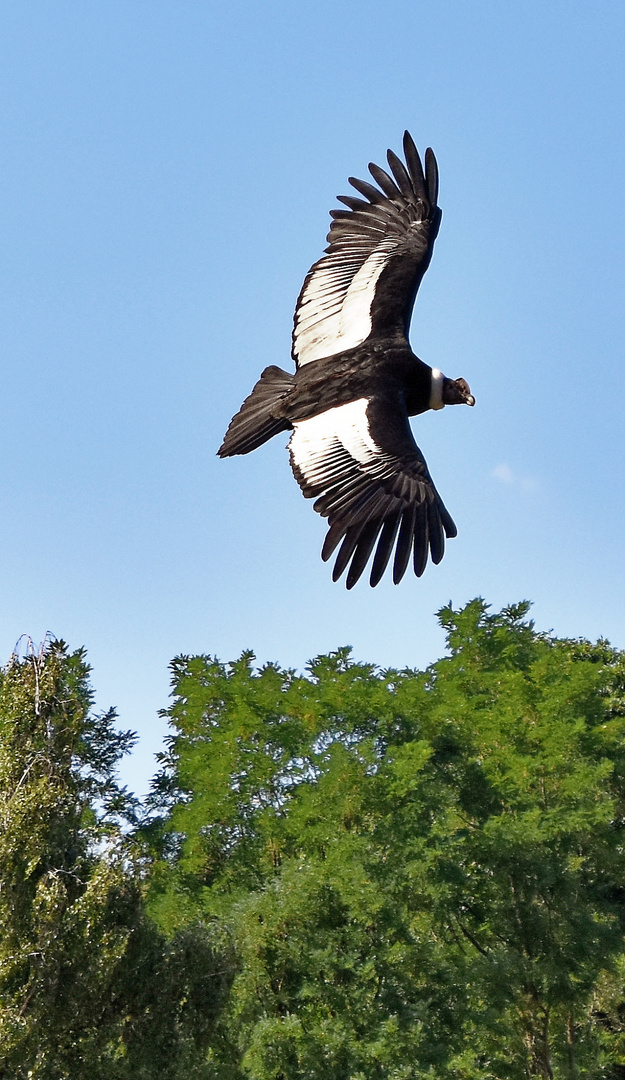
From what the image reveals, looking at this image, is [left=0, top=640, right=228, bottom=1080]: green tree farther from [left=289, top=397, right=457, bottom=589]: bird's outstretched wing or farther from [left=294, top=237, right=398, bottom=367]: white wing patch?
[left=289, top=397, right=457, bottom=589]: bird's outstretched wing

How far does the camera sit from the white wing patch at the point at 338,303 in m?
13.1

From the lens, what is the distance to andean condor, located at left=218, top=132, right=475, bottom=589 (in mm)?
10578

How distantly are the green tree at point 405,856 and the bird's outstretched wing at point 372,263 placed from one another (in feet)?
43.4

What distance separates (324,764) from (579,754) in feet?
23.8

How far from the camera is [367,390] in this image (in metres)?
12.1

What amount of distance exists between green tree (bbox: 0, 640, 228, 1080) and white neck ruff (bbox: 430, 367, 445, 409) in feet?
24.5

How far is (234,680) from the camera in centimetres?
3130

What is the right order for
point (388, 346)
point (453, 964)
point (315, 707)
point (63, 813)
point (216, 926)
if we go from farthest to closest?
point (315, 707) < point (453, 964) < point (216, 926) < point (63, 813) < point (388, 346)

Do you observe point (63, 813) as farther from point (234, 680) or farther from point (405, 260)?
point (234, 680)

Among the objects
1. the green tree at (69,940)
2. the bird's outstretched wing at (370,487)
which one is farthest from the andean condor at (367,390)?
the green tree at (69,940)

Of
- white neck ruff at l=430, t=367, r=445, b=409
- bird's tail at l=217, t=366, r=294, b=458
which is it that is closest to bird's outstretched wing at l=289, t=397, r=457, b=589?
bird's tail at l=217, t=366, r=294, b=458

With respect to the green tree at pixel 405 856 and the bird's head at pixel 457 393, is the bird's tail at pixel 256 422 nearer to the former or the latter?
the bird's head at pixel 457 393

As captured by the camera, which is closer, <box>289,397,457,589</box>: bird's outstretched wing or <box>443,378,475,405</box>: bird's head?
<box>289,397,457,589</box>: bird's outstretched wing

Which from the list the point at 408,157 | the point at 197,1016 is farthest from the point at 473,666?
the point at 408,157
